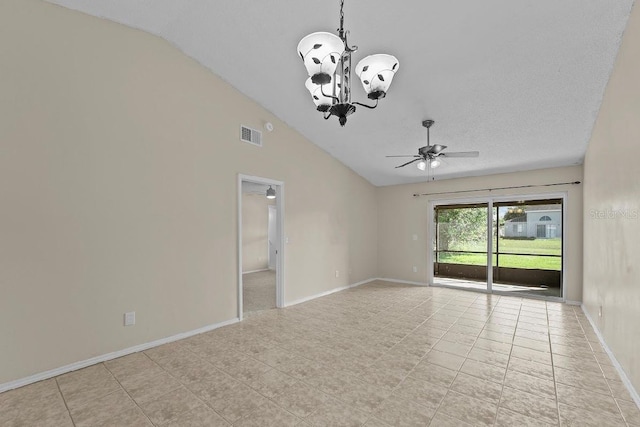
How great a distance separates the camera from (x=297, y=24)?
2.84 m

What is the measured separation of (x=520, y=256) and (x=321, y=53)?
6438 millimetres

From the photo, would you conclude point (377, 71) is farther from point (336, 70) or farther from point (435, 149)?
point (435, 149)

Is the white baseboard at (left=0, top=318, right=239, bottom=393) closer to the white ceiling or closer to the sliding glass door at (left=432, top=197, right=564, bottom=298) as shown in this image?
the white ceiling

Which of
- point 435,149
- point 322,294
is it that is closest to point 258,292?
point 322,294

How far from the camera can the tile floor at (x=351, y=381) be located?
2.03 meters

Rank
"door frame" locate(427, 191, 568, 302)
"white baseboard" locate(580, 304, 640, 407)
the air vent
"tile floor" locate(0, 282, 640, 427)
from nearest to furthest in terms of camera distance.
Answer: "tile floor" locate(0, 282, 640, 427)
"white baseboard" locate(580, 304, 640, 407)
the air vent
"door frame" locate(427, 191, 568, 302)

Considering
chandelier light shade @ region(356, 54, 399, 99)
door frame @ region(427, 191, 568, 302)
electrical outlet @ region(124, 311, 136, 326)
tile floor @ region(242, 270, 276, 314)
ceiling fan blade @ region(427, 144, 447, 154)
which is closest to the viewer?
chandelier light shade @ region(356, 54, 399, 99)

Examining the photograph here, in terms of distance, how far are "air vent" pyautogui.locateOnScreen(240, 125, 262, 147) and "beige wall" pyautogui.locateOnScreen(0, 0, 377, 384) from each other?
0.12 metres

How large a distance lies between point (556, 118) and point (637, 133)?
1675 millimetres

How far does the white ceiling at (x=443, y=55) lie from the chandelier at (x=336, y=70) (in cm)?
99

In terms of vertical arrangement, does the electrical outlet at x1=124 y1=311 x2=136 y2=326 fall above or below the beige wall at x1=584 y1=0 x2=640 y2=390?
below

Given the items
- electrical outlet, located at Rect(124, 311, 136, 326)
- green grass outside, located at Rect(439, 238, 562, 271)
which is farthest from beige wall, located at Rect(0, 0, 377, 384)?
green grass outside, located at Rect(439, 238, 562, 271)

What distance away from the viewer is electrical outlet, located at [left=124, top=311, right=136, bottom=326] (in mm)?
3025

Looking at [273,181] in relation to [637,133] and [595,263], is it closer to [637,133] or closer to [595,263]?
[637,133]
